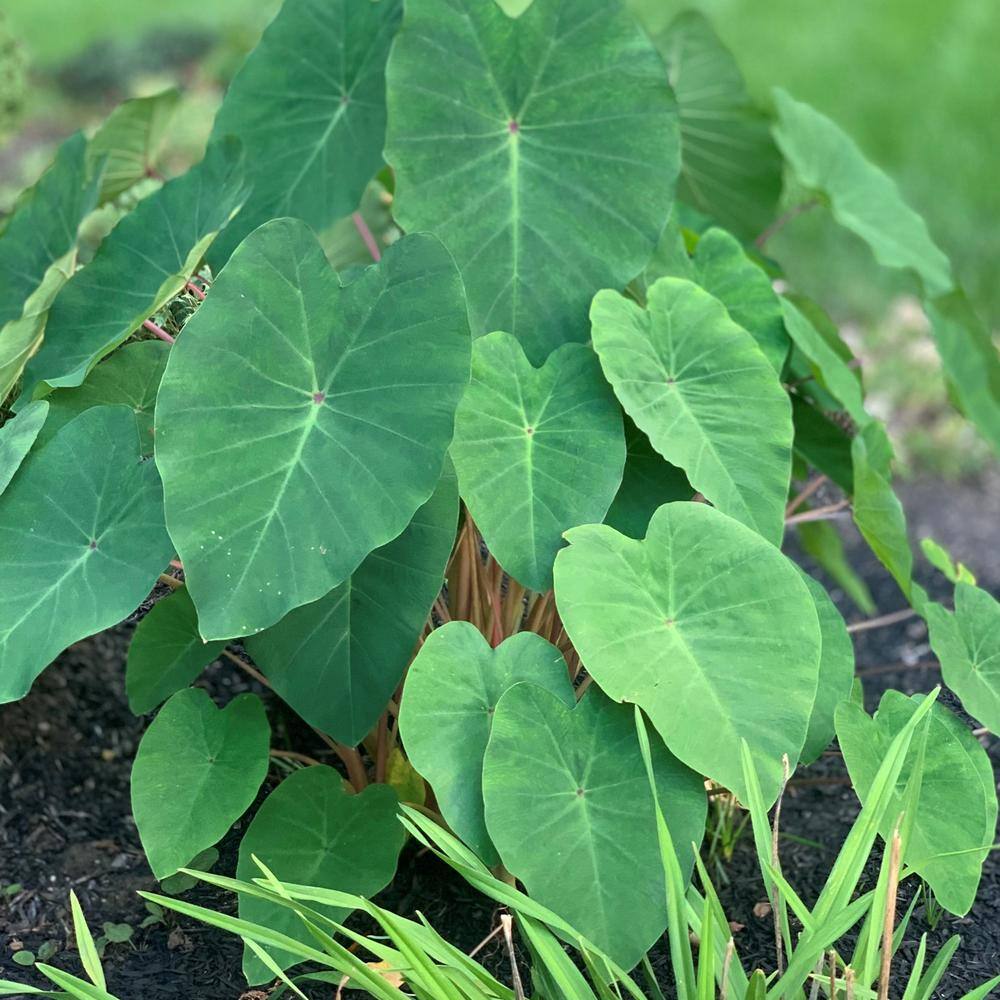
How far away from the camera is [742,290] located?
182 cm

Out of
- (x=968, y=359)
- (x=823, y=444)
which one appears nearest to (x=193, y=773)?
(x=823, y=444)

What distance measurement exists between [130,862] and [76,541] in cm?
55

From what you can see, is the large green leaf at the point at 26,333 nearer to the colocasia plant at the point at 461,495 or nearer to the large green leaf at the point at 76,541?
the colocasia plant at the point at 461,495

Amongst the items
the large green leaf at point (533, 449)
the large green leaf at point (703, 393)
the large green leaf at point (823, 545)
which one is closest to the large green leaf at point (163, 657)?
the large green leaf at point (533, 449)

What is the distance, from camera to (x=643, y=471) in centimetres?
166

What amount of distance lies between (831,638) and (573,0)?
0.98m

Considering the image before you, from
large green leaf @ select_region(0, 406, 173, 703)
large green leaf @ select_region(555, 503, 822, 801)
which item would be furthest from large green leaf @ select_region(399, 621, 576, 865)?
large green leaf @ select_region(0, 406, 173, 703)

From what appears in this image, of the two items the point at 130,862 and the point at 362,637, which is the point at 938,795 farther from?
the point at 130,862

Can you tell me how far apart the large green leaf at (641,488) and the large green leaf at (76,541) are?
0.62 m

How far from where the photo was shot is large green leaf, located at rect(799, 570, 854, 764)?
150cm

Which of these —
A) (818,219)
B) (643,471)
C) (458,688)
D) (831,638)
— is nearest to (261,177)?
(643,471)

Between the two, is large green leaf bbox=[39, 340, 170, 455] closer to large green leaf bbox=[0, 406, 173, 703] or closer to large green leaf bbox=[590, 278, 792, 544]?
large green leaf bbox=[0, 406, 173, 703]

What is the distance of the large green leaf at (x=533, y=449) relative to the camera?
1.44 meters

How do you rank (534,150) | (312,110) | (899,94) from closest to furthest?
(534,150)
(312,110)
(899,94)
